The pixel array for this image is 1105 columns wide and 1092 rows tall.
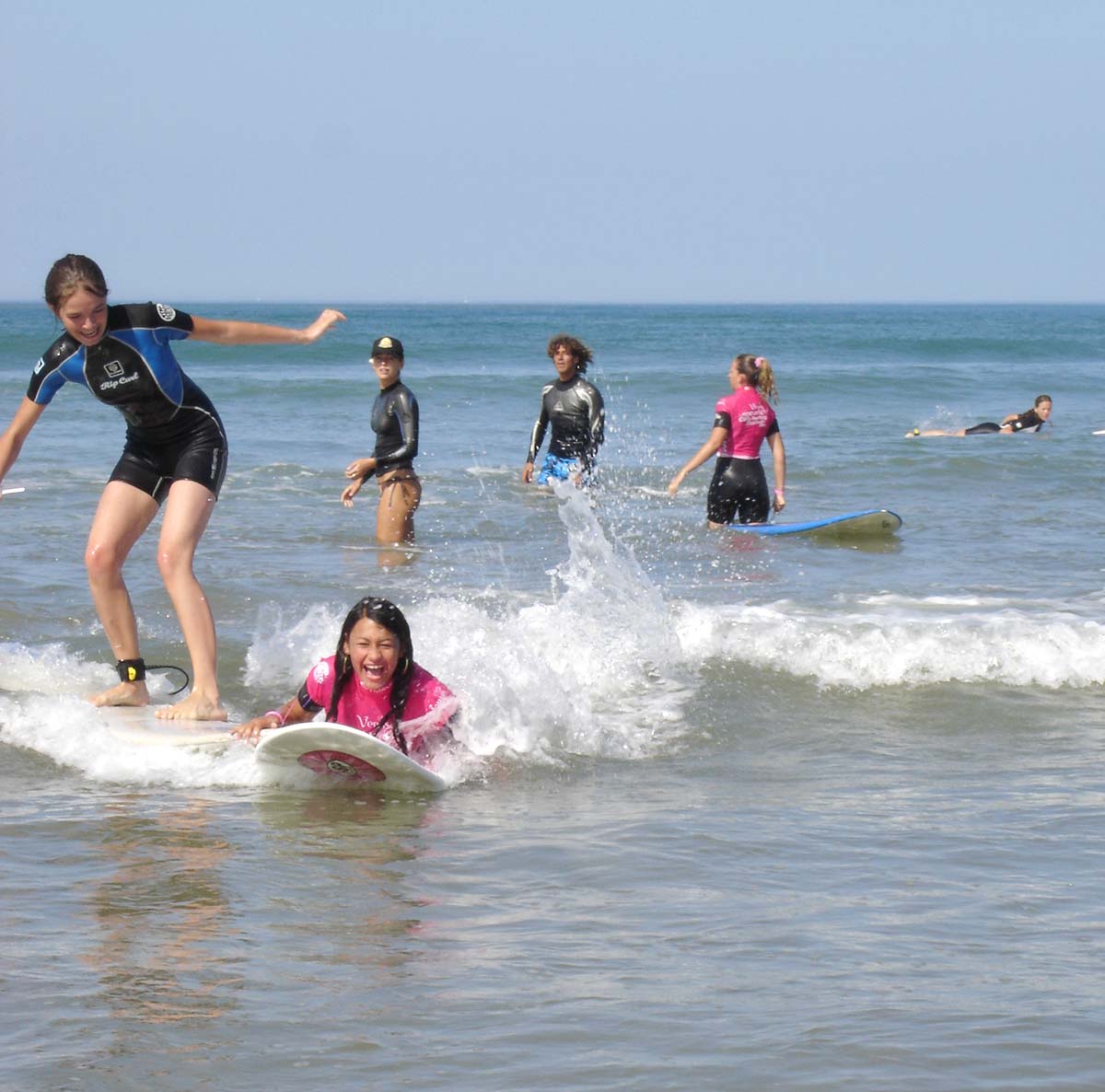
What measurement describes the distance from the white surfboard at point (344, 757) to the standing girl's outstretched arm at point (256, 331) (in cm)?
149

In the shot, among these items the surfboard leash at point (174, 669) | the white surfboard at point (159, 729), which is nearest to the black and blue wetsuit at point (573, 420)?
the surfboard leash at point (174, 669)

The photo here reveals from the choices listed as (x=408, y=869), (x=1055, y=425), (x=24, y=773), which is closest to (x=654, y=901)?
(x=408, y=869)

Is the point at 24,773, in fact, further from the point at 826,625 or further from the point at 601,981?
the point at 826,625

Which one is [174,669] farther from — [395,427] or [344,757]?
[395,427]

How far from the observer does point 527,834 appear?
547 centimetres

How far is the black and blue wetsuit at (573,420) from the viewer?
1309 centimetres

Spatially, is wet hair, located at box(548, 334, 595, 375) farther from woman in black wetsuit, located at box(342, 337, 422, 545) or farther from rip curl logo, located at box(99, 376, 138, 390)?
rip curl logo, located at box(99, 376, 138, 390)

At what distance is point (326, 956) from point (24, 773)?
243cm

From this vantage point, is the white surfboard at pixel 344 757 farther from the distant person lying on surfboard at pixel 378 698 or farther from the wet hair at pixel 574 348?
the wet hair at pixel 574 348

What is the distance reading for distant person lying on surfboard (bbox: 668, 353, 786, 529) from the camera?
12.4m

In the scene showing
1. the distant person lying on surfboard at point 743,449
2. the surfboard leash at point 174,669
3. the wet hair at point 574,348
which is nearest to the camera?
the surfboard leash at point 174,669

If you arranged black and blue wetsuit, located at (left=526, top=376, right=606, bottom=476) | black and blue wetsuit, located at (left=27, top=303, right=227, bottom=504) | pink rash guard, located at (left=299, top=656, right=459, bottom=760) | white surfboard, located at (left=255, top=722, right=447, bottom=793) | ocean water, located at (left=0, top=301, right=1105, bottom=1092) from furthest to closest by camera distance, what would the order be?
1. black and blue wetsuit, located at (left=526, top=376, right=606, bottom=476)
2. black and blue wetsuit, located at (left=27, top=303, right=227, bottom=504)
3. pink rash guard, located at (left=299, top=656, right=459, bottom=760)
4. white surfboard, located at (left=255, top=722, right=447, bottom=793)
5. ocean water, located at (left=0, top=301, right=1105, bottom=1092)

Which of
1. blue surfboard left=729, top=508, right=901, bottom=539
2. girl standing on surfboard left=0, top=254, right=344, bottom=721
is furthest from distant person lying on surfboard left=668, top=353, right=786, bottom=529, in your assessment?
girl standing on surfboard left=0, top=254, right=344, bottom=721

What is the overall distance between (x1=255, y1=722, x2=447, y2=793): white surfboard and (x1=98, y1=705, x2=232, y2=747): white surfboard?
12.2 inches
